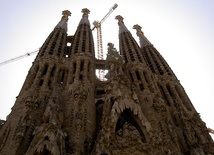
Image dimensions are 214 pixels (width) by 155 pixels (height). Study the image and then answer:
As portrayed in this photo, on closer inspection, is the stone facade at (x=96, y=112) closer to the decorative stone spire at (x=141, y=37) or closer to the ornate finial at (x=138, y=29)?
the decorative stone spire at (x=141, y=37)

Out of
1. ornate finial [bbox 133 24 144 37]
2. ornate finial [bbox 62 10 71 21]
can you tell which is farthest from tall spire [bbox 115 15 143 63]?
ornate finial [bbox 62 10 71 21]

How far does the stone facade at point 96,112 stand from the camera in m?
18.2

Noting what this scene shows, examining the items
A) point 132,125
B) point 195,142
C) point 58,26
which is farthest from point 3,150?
point 58,26

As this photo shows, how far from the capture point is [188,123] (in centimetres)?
2373

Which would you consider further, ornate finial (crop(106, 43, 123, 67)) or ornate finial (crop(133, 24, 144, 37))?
ornate finial (crop(133, 24, 144, 37))

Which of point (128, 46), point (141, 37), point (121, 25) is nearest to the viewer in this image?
point (128, 46)

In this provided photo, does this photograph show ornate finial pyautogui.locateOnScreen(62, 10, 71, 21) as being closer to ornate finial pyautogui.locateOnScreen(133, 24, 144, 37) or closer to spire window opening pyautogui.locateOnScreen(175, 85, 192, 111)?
ornate finial pyautogui.locateOnScreen(133, 24, 144, 37)

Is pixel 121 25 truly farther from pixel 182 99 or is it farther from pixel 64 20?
pixel 182 99

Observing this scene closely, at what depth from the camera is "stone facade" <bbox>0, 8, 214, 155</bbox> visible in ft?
59.9

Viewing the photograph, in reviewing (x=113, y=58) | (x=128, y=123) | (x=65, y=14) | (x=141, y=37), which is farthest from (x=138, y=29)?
(x=128, y=123)

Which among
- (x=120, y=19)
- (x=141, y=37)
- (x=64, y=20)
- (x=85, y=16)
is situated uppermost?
(x=120, y=19)

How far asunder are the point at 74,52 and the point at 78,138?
1481 cm

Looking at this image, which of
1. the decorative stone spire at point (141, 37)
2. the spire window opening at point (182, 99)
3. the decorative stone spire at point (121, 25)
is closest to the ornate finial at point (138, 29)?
the decorative stone spire at point (141, 37)

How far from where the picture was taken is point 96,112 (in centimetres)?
2486
